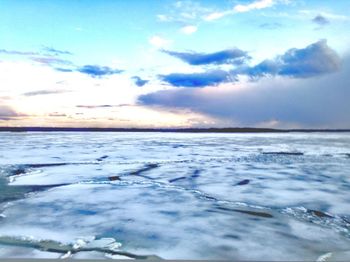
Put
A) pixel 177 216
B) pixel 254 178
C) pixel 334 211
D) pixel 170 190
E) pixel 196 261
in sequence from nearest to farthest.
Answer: pixel 196 261 → pixel 177 216 → pixel 334 211 → pixel 170 190 → pixel 254 178

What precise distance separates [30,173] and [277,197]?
3207 millimetres

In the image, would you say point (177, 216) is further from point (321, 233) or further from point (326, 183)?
point (326, 183)

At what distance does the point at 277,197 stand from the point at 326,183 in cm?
109

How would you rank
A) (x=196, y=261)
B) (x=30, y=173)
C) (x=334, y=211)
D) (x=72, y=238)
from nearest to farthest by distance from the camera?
(x=196, y=261), (x=72, y=238), (x=334, y=211), (x=30, y=173)

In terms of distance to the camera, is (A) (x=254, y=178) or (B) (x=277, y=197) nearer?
(B) (x=277, y=197)

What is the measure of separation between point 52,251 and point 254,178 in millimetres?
2841

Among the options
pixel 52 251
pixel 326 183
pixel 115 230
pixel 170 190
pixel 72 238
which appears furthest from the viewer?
pixel 326 183

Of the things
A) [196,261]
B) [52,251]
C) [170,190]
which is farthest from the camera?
[170,190]

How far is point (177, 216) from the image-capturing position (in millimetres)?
2512

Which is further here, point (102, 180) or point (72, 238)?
point (102, 180)

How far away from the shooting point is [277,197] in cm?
317

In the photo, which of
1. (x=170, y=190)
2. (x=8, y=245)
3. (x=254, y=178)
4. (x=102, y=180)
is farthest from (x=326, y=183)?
(x=8, y=245)

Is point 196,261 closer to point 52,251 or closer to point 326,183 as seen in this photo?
point 52,251

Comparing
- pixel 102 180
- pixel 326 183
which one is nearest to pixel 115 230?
pixel 102 180
